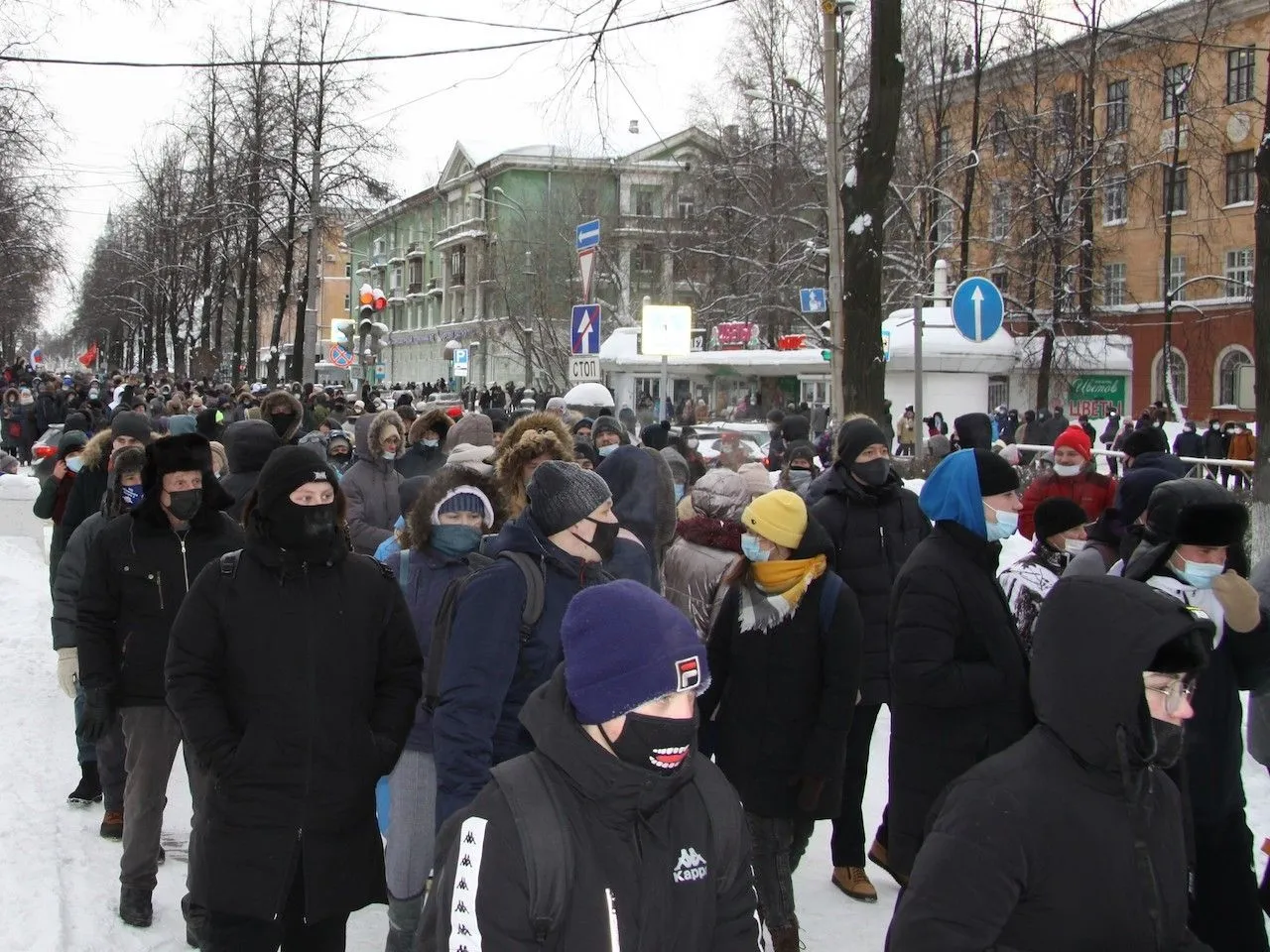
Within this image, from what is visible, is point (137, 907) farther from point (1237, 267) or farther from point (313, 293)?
point (1237, 267)

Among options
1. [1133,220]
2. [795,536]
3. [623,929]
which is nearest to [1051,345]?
[1133,220]

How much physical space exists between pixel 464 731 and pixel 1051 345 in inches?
1376

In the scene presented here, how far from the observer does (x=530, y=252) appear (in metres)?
38.8

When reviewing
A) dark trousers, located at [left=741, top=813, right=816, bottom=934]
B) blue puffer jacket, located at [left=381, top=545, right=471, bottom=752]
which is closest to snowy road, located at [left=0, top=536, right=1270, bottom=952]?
dark trousers, located at [left=741, top=813, right=816, bottom=934]

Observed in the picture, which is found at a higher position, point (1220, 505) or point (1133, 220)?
point (1133, 220)

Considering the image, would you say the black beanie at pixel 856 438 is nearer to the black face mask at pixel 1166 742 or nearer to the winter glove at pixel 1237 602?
the winter glove at pixel 1237 602

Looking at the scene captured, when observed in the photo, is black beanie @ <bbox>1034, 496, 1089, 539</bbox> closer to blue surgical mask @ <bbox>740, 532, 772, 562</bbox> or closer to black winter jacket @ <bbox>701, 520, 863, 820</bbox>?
black winter jacket @ <bbox>701, 520, 863, 820</bbox>

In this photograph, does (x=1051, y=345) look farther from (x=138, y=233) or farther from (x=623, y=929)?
(x=138, y=233)

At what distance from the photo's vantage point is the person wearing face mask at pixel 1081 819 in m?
2.28

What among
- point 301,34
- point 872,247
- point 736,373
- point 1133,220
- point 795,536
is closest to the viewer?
point 795,536

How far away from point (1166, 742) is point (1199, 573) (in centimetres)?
186

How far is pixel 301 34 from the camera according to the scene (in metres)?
35.9

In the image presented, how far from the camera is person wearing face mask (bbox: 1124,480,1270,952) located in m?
3.85

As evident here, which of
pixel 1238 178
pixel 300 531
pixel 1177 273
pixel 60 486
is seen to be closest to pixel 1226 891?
pixel 300 531
